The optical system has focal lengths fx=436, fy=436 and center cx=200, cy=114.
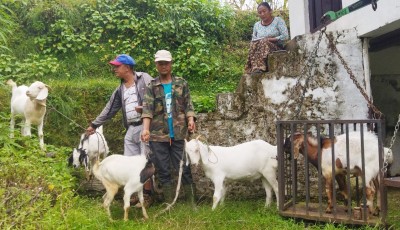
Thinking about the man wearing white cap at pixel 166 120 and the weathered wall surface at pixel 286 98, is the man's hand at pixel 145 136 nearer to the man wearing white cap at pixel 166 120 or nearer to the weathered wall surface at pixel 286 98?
the man wearing white cap at pixel 166 120

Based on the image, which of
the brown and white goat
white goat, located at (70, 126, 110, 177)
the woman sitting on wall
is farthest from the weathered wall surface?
white goat, located at (70, 126, 110, 177)

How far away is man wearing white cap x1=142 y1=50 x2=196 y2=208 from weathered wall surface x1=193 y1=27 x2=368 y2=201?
1.13m

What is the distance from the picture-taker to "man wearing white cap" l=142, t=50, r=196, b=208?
17.8 ft

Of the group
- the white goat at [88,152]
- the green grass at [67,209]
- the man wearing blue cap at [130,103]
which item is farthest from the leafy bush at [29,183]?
the man wearing blue cap at [130,103]

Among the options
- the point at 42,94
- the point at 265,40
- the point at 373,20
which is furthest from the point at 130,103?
the point at 373,20

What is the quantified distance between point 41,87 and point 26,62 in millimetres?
3717

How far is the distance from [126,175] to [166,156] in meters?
0.58

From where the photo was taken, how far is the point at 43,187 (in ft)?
15.7

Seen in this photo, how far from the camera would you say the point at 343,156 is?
495cm

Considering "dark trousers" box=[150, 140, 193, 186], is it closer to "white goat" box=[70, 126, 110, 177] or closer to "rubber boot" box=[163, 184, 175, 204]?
"rubber boot" box=[163, 184, 175, 204]

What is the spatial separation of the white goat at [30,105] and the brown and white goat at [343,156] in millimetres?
3559

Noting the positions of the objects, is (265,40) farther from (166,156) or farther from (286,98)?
(166,156)

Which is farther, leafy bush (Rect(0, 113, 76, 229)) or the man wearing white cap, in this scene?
the man wearing white cap

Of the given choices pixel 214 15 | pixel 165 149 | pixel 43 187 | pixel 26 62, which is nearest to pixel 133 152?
pixel 165 149
